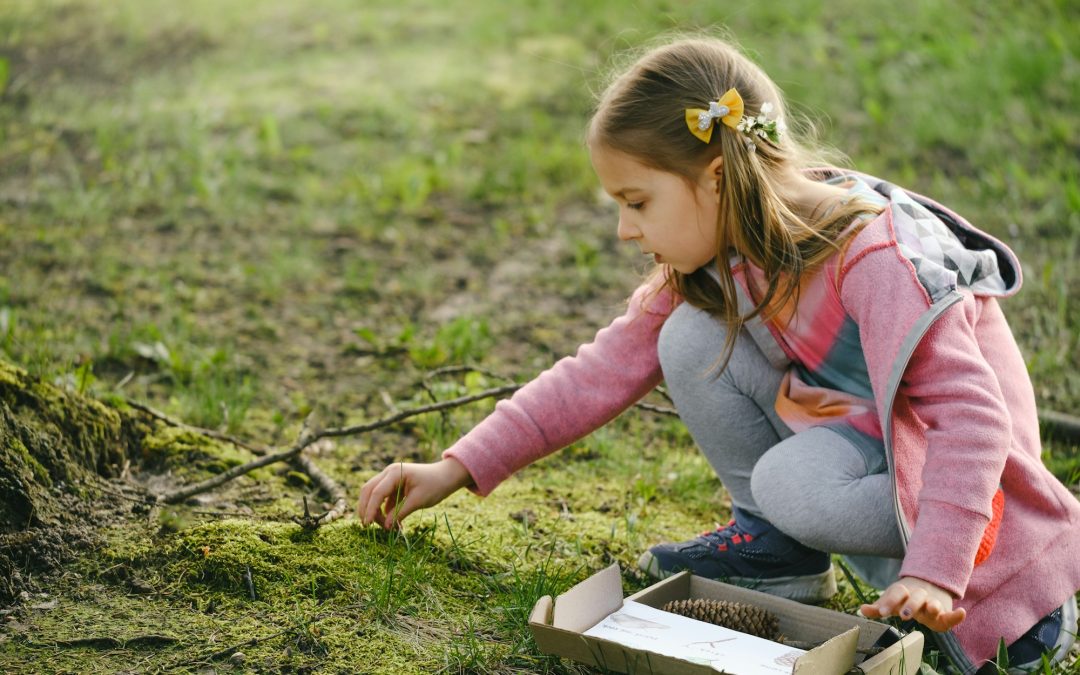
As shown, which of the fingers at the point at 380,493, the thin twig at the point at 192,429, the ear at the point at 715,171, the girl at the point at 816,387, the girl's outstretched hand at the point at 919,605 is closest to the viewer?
the girl's outstretched hand at the point at 919,605

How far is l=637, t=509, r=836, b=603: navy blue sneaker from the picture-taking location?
7.54ft

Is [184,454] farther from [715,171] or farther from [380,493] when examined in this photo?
[715,171]

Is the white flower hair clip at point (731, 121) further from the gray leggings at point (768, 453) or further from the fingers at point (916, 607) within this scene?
the fingers at point (916, 607)

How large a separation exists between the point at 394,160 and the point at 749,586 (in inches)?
135

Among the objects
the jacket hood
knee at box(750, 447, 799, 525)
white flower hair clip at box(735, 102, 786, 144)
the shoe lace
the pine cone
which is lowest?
the shoe lace

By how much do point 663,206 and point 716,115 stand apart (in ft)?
0.66

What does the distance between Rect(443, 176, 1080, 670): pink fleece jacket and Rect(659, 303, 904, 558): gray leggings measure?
0.28 ft

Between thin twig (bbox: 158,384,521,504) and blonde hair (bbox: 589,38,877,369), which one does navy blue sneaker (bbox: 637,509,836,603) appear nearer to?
blonde hair (bbox: 589,38,877,369)

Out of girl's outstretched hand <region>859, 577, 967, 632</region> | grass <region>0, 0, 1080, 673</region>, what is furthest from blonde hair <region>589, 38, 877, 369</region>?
grass <region>0, 0, 1080, 673</region>

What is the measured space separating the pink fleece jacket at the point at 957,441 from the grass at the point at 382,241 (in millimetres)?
431

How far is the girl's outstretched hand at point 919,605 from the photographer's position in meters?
1.73

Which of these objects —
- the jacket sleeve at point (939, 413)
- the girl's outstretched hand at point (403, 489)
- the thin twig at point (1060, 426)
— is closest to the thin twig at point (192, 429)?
the girl's outstretched hand at point (403, 489)

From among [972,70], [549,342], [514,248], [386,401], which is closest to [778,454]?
[386,401]

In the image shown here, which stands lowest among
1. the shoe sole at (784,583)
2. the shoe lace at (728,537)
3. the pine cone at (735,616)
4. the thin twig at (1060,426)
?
the thin twig at (1060,426)
